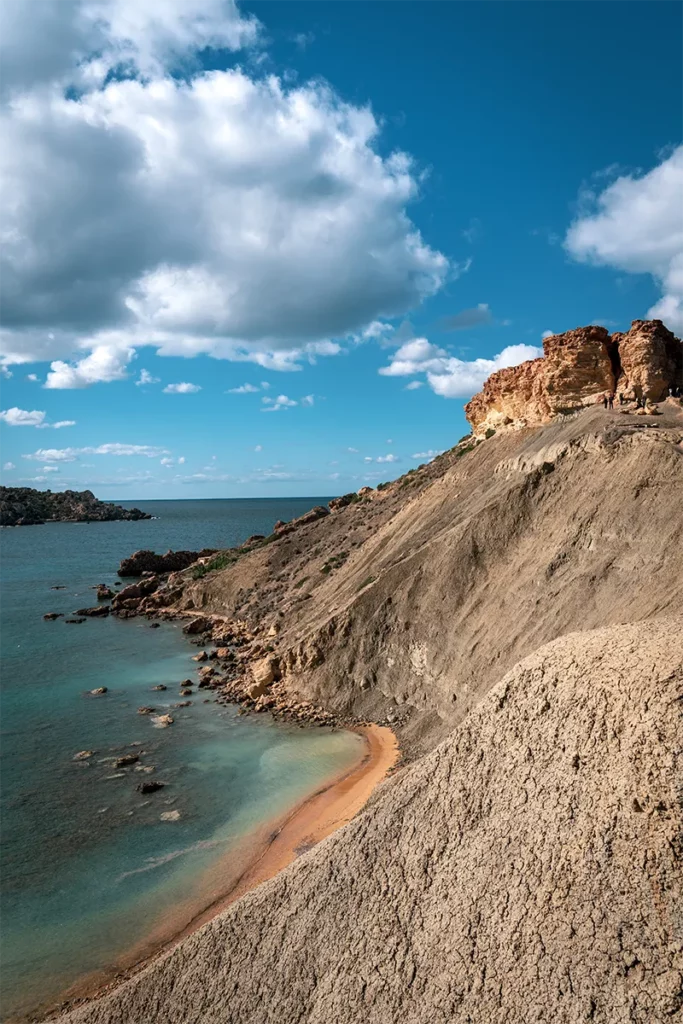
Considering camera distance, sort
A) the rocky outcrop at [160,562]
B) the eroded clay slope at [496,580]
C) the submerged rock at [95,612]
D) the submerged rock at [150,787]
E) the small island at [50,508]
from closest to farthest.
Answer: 1. the eroded clay slope at [496,580]
2. the submerged rock at [150,787]
3. the submerged rock at [95,612]
4. the rocky outcrop at [160,562]
5. the small island at [50,508]

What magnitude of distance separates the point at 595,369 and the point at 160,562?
135 ft

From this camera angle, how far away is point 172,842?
49.8 ft

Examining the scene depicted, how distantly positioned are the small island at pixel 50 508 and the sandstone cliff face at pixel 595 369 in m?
131

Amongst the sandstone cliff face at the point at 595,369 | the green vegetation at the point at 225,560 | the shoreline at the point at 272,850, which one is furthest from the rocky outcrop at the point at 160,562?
the shoreline at the point at 272,850

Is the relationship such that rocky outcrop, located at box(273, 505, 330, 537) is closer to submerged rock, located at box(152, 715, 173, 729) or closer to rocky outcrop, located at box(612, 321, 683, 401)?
submerged rock, located at box(152, 715, 173, 729)

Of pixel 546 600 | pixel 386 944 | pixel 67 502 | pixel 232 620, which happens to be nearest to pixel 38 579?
pixel 232 620

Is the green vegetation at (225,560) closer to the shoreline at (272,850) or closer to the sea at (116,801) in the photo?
the sea at (116,801)

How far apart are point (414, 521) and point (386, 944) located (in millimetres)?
22450

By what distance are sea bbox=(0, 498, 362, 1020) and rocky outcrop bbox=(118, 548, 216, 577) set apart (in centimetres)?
2337

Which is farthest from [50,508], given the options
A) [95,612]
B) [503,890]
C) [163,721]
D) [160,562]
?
[503,890]

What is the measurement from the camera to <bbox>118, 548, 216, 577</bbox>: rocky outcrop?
55.5m

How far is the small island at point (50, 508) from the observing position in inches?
5531

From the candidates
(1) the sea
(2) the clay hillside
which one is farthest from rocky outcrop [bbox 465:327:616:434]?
(1) the sea

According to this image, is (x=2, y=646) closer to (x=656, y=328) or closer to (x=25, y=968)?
(x=25, y=968)
